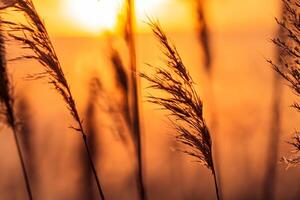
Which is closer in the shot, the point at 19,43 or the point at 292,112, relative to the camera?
the point at 19,43

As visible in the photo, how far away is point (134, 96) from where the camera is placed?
2.51 m

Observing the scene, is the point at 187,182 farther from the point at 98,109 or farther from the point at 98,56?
the point at 98,56

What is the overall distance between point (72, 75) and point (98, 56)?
17 cm

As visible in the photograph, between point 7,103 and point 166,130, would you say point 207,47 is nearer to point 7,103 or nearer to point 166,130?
point 166,130

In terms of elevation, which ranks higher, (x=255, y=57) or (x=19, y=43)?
(x=19, y=43)

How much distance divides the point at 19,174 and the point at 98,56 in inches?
30.7

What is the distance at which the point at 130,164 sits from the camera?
101 inches

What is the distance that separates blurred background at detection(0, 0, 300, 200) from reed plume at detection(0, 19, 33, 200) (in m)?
0.03

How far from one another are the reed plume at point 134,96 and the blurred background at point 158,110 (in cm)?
3

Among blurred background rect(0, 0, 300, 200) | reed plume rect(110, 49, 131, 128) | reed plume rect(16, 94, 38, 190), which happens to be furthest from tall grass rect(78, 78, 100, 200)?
reed plume rect(16, 94, 38, 190)

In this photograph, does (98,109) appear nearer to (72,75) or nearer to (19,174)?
(72,75)

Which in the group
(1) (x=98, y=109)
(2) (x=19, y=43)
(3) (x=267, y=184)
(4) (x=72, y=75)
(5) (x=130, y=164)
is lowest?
(3) (x=267, y=184)

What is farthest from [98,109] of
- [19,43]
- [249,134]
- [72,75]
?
[249,134]

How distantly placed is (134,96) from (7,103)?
67 cm
